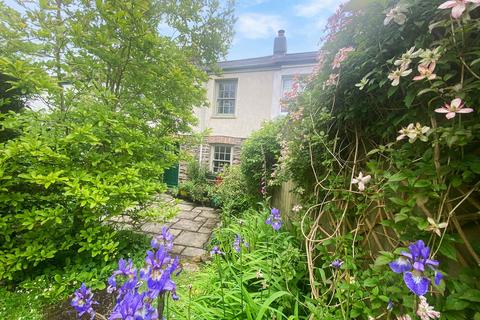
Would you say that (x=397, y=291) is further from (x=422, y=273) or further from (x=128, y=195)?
(x=128, y=195)

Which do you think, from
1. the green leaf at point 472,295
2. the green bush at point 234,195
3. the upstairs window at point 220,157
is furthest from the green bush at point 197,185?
the green leaf at point 472,295

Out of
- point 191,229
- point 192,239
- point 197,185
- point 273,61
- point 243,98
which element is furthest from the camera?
point 243,98

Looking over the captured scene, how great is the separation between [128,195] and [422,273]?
260cm

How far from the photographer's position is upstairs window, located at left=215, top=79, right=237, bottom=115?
839 centimetres

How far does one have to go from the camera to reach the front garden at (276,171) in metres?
0.77

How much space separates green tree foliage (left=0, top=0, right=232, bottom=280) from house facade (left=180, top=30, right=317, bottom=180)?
475 cm

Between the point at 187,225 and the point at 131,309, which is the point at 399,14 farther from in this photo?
the point at 187,225

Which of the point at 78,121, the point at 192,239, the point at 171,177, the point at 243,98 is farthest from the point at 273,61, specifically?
the point at 78,121

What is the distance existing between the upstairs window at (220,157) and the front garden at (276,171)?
4589 millimetres

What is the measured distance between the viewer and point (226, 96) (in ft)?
27.9

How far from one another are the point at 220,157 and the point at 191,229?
14.2 feet

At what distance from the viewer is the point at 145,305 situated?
70 cm

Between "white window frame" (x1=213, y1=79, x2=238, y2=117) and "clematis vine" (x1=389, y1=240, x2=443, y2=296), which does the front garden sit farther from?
"white window frame" (x1=213, y1=79, x2=238, y2=117)

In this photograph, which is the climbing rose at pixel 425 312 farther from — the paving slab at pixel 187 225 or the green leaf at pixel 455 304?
the paving slab at pixel 187 225
